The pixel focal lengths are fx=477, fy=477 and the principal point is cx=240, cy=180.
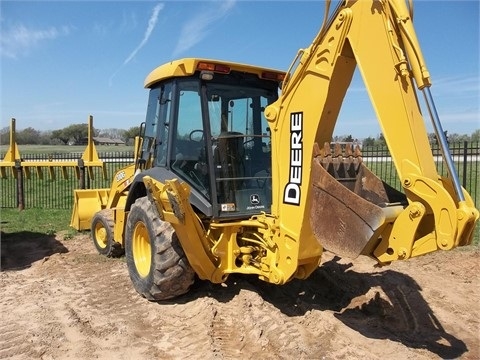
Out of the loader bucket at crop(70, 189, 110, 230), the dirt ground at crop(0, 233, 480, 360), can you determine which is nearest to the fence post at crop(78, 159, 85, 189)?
the loader bucket at crop(70, 189, 110, 230)

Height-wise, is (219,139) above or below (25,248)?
above

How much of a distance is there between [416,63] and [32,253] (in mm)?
6845

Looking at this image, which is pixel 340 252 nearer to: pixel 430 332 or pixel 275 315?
pixel 275 315

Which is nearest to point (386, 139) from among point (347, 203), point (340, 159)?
point (347, 203)

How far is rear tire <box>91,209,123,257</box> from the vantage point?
736 cm

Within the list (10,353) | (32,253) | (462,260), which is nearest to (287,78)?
(10,353)

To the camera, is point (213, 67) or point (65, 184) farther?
point (65, 184)

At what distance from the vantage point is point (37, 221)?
10.9m

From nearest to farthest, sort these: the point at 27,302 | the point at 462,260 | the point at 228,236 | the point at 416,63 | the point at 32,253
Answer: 1. the point at 416,63
2. the point at 228,236
3. the point at 27,302
4. the point at 462,260
5. the point at 32,253

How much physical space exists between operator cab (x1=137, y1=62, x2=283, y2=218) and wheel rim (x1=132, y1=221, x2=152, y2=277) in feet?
2.32

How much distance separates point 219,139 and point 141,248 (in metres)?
1.69

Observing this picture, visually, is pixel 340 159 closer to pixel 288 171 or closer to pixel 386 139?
pixel 288 171

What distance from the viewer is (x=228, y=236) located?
487cm

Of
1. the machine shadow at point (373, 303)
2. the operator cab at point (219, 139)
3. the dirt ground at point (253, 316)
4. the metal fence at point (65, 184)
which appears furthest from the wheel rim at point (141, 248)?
the metal fence at point (65, 184)
